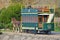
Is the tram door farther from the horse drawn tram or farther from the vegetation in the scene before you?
the vegetation

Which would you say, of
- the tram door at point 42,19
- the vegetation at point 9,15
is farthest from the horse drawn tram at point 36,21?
the vegetation at point 9,15

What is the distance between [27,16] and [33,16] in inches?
18.6

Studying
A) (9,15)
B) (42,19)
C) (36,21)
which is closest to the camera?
(36,21)

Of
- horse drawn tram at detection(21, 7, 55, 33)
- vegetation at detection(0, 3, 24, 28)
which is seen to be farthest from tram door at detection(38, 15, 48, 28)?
vegetation at detection(0, 3, 24, 28)

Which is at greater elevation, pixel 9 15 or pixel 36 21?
pixel 9 15

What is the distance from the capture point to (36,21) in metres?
24.6

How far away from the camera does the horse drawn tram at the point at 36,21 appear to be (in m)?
24.2

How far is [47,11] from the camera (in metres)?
25.3

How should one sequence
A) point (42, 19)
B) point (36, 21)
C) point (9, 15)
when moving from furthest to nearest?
point (9, 15)
point (42, 19)
point (36, 21)

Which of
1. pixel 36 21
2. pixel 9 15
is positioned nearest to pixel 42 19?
pixel 36 21

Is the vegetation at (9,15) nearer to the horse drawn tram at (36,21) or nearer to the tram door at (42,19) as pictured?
the horse drawn tram at (36,21)

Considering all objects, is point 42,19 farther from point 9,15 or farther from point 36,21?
point 9,15

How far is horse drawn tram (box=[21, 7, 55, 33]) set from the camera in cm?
2425

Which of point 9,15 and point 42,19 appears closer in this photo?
point 42,19
